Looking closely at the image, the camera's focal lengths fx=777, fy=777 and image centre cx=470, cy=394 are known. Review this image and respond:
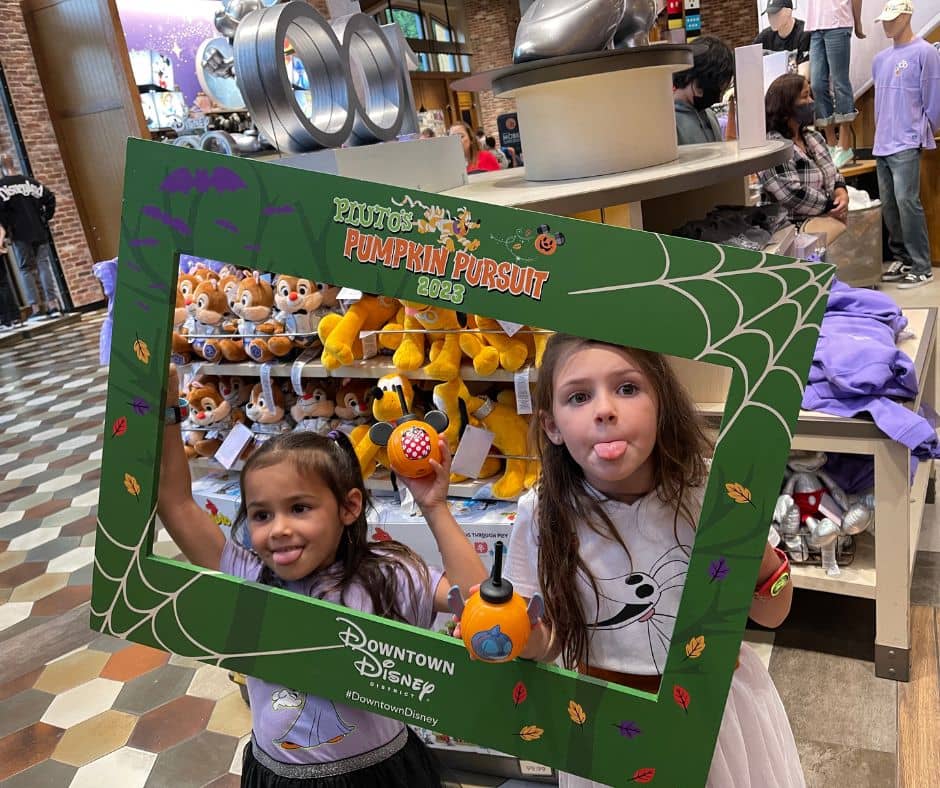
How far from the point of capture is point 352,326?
170 cm

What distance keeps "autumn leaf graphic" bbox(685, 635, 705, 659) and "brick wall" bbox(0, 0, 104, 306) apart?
32.5 ft

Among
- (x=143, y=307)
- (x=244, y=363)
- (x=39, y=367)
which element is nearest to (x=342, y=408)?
(x=244, y=363)

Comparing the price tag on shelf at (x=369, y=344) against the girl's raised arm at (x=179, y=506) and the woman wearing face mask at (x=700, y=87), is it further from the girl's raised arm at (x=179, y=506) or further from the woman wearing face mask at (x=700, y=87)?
the woman wearing face mask at (x=700, y=87)

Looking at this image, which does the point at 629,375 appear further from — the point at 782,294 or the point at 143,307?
the point at 143,307

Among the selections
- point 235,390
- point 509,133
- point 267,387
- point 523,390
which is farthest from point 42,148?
point 523,390

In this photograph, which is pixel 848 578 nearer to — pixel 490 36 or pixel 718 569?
pixel 718 569

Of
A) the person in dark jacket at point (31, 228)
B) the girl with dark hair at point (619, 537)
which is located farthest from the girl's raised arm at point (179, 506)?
the person in dark jacket at point (31, 228)

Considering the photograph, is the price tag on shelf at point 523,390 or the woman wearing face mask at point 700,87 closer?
the price tag on shelf at point 523,390

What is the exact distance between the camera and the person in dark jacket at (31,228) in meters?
8.25

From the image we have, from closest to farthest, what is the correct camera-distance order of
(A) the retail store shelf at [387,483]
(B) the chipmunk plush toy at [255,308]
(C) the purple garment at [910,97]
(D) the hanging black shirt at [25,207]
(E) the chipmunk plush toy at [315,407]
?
(A) the retail store shelf at [387,483], (B) the chipmunk plush toy at [255,308], (E) the chipmunk plush toy at [315,407], (C) the purple garment at [910,97], (D) the hanging black shirt at [25,207]

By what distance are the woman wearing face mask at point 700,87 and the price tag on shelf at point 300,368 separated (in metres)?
1.65

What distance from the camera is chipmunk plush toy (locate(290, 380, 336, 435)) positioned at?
196cm

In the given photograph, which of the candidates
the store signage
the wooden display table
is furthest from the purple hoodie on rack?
the store signage

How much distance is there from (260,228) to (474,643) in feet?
1.38
